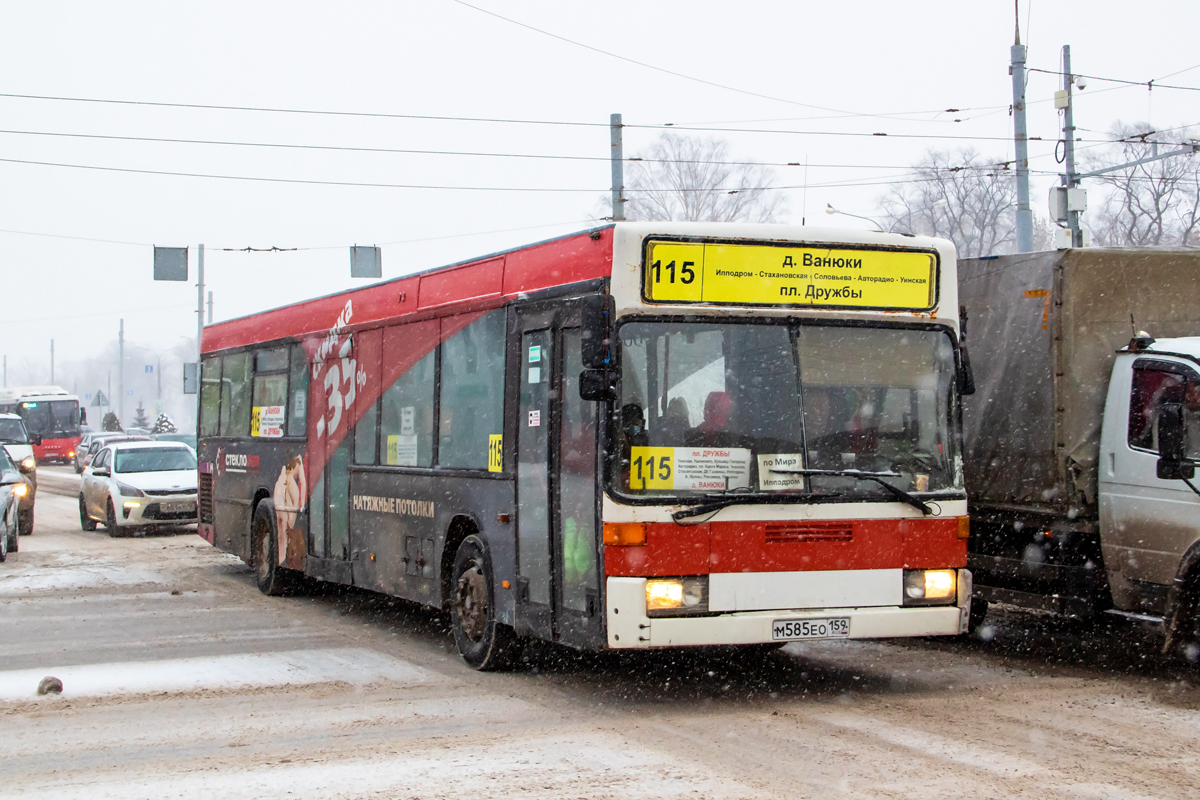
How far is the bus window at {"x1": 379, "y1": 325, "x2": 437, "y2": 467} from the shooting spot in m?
11.0

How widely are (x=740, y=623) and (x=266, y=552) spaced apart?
8085 mm

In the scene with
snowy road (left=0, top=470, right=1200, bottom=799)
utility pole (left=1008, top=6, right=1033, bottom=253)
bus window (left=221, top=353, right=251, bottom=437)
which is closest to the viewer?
snowy road (left=0, top=470, right=1200, bottom=799)

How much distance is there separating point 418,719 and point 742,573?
6.70ft

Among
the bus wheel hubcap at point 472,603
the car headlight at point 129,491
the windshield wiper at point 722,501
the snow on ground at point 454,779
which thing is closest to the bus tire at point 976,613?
the windshield wiper at point 722,501

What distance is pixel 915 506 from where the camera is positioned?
859 cm

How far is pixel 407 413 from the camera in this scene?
11.4m

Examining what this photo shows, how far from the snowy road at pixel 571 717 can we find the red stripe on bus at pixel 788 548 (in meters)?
0.85

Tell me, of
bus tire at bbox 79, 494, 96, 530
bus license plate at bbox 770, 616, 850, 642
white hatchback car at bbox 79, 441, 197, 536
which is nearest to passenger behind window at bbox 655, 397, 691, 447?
bus license plate at bbox 770, 616, 850, 642

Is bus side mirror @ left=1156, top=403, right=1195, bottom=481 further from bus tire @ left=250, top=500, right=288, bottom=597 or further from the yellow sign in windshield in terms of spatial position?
bus tire @ left=250, top=500, right=288, bottom=597

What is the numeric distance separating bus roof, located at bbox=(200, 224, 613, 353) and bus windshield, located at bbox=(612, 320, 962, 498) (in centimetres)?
75

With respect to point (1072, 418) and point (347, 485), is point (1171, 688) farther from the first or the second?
point (347, 485)

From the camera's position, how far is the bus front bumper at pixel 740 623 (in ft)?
26.3

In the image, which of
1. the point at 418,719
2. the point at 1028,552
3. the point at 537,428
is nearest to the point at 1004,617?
the point at 1028,552

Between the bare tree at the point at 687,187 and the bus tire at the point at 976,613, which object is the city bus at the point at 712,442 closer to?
the bus tire at the point at 976,613
